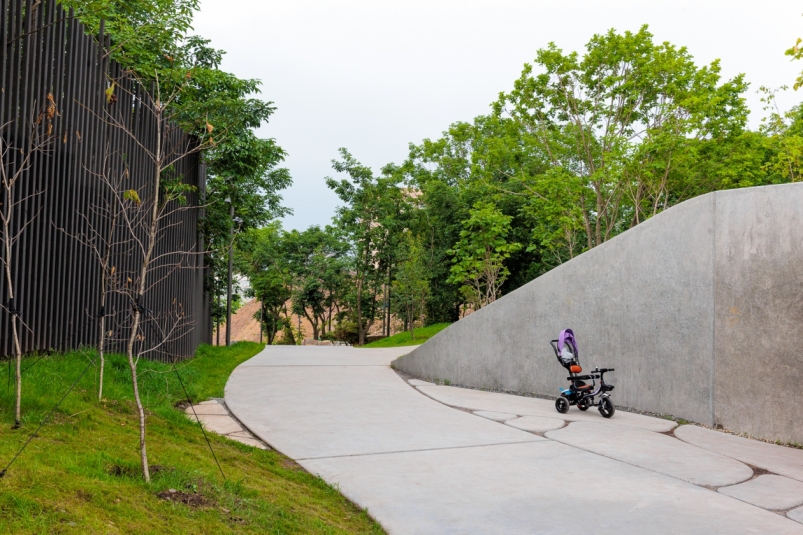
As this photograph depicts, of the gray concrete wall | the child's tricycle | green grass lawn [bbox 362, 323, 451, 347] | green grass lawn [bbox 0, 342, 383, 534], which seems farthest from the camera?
green grass lawn [bbox 362, 323, 451, 347]

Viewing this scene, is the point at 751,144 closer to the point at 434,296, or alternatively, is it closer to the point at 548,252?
the point at 548,252

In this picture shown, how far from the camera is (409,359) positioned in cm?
1236

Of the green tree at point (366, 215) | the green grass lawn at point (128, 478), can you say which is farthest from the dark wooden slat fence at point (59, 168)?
the green tree at point (366, 215)

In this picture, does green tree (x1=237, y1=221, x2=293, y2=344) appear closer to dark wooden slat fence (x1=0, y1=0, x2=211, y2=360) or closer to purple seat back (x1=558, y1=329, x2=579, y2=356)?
dark wooden slat fence (x1=0, y1=0, x2=211, y2=360)

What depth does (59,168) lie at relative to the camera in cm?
705

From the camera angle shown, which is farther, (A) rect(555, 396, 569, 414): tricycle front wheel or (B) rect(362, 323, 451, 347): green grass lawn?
(B) rect(362, 323, 451, 347): green grass lawn

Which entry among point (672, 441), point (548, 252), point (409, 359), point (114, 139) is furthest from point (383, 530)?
point (548, 252)

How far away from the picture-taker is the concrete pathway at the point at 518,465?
3.95 metres

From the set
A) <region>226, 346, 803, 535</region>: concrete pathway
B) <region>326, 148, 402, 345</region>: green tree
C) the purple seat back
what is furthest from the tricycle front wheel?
<region>326, 148, 402, 345</region>: green tree

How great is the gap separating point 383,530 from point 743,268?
5131 millimetres

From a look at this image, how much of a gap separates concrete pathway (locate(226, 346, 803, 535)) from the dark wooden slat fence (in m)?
2.26

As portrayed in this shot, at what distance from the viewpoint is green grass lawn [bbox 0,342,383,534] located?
274cm

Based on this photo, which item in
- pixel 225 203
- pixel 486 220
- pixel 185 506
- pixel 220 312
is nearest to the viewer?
pixel 185 506

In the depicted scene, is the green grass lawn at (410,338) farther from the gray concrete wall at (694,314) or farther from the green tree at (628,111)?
the gray concrete wall at (694,314)
